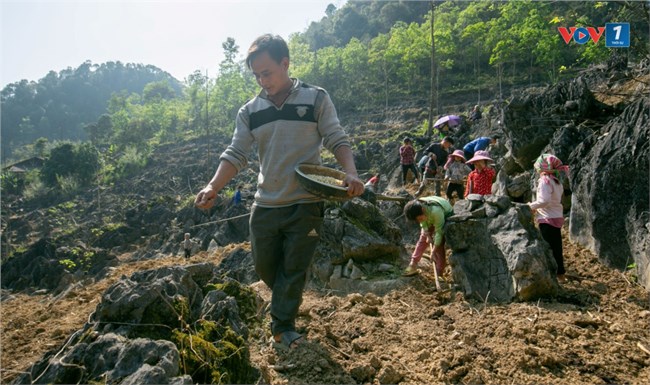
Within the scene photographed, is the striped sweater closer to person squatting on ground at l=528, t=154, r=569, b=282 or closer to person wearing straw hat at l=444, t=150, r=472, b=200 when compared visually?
person squatting on ground at l=528, t=154, r=569, b=282

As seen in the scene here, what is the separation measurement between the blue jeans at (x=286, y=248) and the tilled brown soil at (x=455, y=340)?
0.29 metres

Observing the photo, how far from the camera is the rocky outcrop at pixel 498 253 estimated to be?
4.00 m

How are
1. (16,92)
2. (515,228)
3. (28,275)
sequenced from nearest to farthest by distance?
(515,228), (28,275), (16,92)

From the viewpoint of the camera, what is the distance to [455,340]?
3.05 metres

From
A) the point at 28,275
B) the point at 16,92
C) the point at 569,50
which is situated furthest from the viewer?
the point at 16,92

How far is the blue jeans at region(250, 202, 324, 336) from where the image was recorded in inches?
103

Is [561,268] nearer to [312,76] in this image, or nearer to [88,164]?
[88,164]

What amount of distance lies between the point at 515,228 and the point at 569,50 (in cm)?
3641

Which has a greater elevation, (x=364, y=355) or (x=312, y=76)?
(x=312, y=76)

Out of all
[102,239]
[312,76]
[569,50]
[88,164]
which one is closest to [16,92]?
[88,164]

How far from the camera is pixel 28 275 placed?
15695 mm

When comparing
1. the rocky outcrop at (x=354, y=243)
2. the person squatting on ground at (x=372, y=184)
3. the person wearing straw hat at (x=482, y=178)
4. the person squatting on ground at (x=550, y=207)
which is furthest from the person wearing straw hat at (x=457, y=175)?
the person squatting on ground at (x=550, y=207)

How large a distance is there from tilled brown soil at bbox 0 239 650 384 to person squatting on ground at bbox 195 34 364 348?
39 centimetres

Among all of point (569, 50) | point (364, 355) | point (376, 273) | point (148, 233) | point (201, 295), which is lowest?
point (148, 233)
